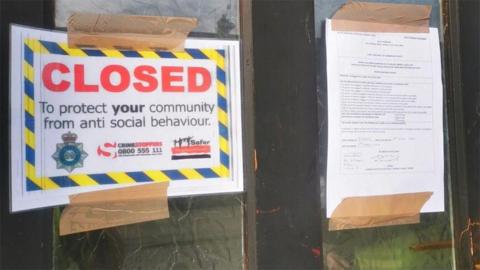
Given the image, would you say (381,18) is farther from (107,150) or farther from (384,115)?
(107,150)

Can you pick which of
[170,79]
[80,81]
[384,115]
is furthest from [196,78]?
[384,115]

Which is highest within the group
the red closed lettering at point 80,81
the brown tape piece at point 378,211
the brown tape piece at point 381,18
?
the brown tape piece at point 381,18

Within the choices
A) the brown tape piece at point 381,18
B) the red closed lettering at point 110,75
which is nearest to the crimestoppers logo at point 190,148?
the red closed lettering at point 110,75

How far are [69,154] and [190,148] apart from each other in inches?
17.3

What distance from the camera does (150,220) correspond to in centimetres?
163

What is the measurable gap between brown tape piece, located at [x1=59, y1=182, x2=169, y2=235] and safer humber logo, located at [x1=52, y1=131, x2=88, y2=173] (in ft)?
0.37

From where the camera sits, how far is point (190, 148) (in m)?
1.65

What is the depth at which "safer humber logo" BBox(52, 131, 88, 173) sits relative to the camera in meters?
1.54

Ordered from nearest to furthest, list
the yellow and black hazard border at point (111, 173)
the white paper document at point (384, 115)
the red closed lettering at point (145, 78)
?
the yellow and black hazard border at point (111, 173) → the red closed lettering at point (145, 78) → the white paper document at point (384, 115)

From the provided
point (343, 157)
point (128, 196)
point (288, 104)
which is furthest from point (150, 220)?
point (343, 157)

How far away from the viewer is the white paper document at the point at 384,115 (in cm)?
175

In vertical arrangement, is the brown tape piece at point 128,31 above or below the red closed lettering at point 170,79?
above

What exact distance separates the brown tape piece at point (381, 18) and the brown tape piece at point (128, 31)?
0.63m

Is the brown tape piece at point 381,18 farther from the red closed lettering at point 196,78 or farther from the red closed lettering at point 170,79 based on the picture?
the red closed lettering at point 170,79
